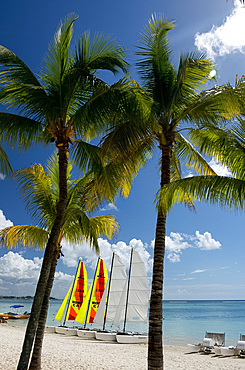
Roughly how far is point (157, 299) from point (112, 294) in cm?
1962

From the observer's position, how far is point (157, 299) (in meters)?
7.09

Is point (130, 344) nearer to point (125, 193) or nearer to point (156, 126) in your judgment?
point (125, 193)

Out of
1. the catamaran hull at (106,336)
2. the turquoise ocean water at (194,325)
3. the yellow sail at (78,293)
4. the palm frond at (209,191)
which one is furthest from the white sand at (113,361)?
the turquoise ocean water at (194,325)

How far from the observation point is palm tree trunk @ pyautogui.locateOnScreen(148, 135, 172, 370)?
22.1 ft

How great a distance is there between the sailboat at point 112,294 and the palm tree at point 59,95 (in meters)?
18.5

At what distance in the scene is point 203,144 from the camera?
8.68m

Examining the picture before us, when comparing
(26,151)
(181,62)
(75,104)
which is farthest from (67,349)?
(181,62)

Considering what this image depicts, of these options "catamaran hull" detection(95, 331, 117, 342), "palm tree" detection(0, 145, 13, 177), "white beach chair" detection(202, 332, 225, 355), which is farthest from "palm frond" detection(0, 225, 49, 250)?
"catamaran hull" detection(95, 331, 117, 342)

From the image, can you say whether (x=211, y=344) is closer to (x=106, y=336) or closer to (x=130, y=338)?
(x=130, y=338)

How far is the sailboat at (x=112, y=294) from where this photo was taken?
83.1ft

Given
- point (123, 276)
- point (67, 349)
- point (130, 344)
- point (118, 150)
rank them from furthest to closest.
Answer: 1. point (123, 276)
2. point (130, 344)
3. point (67, 349)
4. point (118, 150)

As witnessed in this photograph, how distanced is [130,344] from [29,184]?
620 inches

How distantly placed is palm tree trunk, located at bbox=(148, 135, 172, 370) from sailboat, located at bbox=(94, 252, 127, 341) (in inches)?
753

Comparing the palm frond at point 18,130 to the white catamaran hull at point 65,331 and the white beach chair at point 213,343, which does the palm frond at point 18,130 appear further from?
the white catamaran hull at point 65,331
